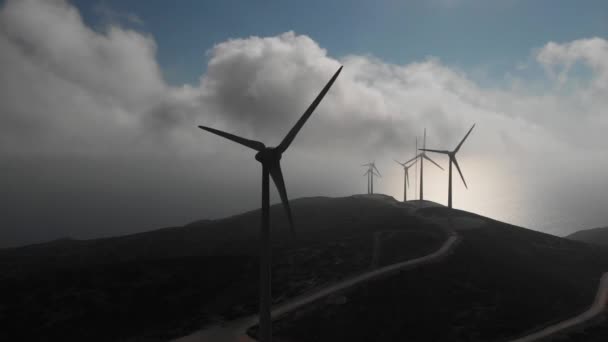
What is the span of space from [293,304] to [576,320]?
42.9m

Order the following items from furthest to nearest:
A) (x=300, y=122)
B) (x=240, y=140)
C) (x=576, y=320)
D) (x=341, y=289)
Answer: (x=341, y=289) < (x=576, y=320) < (x=240, y=140) < (x=300, y=122)

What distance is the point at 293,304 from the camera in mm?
55219

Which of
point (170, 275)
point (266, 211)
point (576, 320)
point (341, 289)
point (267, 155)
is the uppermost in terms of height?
point (267, 155)

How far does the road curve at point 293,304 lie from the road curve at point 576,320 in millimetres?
22353

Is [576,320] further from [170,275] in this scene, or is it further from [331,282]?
[170,275]

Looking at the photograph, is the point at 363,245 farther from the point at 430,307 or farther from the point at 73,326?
the point at 73,326

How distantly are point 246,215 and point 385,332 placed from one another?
97601mm

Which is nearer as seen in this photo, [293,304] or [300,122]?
[300,122]

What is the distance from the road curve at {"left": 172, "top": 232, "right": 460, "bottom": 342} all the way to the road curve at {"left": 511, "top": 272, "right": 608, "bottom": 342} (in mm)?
22353

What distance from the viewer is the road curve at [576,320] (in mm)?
45500

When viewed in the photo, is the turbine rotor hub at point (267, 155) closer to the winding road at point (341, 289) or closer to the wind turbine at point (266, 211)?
the wind turbine at point (266, 211)

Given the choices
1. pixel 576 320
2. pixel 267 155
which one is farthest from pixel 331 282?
pixel 576 320

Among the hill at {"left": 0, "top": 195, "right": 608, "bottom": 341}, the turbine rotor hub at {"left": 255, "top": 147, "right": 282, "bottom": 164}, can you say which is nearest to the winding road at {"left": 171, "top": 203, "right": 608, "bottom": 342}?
the hill at {"left": 0, "top": 195, "right": 608, "bottom": 341}

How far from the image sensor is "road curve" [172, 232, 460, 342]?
47.2 metres
